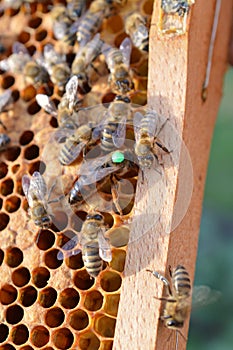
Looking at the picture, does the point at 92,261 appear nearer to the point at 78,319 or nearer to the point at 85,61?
the point at 78,319

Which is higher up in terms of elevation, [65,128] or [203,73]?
[203,73]

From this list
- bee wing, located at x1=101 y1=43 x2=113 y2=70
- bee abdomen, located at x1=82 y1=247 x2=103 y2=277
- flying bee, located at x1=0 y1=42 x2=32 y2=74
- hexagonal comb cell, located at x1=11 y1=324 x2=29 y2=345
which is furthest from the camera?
flying bee, located at x1=0 y1=42 x2=32 y2=74

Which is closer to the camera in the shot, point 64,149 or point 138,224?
point 138,224

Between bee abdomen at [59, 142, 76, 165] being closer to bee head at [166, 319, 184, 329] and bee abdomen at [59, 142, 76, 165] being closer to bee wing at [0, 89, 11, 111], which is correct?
bee wing at [0, 89, 11, 111]

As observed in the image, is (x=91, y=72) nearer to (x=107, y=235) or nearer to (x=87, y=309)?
(x=107, y=235)

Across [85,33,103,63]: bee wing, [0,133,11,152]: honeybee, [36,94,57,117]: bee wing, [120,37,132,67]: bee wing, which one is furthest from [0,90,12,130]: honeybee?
[120,37,132,67]: bee wing

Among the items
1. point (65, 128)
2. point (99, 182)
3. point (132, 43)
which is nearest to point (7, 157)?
point (65, 128)

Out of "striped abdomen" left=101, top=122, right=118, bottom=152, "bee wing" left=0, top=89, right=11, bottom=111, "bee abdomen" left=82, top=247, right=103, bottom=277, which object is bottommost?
"bee abdomen" left=82, top=247, right=103, bottom=277
